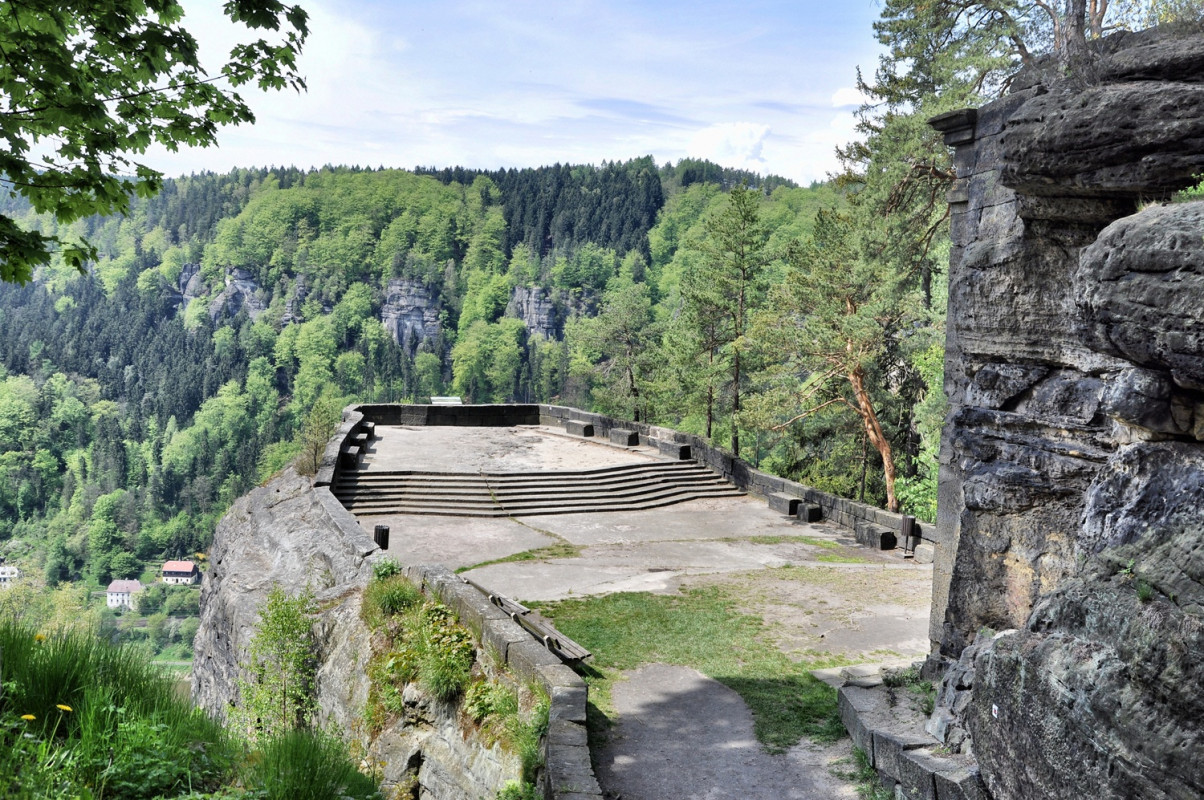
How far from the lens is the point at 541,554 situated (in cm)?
1493

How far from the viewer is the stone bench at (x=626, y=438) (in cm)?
2412

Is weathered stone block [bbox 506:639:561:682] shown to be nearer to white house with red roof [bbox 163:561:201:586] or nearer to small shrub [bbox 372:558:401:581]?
small shrub [bbox 372:558:401:581]

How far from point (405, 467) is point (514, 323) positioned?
89.9 metres

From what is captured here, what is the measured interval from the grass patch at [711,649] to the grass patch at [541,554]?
8.20 ft

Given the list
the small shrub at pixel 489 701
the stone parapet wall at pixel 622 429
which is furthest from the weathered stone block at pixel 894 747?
the stone parapet wall at pixel 622 429

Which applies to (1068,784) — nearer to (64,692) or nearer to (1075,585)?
(1075,585)

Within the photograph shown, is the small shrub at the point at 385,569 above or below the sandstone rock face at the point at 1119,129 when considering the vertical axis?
below

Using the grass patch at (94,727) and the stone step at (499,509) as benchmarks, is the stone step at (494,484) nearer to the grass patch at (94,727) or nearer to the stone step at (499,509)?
the stone step at (499,509)

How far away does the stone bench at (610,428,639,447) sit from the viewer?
950 inches

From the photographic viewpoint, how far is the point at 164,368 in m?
117

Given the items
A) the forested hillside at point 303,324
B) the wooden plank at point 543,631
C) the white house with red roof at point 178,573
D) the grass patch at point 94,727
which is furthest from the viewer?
the forested hillside at point 303,324

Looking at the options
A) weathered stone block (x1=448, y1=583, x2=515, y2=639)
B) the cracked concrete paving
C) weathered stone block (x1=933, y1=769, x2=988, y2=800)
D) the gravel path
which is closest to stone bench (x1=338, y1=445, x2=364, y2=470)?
the cracked concrete paving

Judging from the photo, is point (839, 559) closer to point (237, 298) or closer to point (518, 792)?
point (518, 792)

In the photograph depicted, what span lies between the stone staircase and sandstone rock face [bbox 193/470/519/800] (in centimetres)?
146
